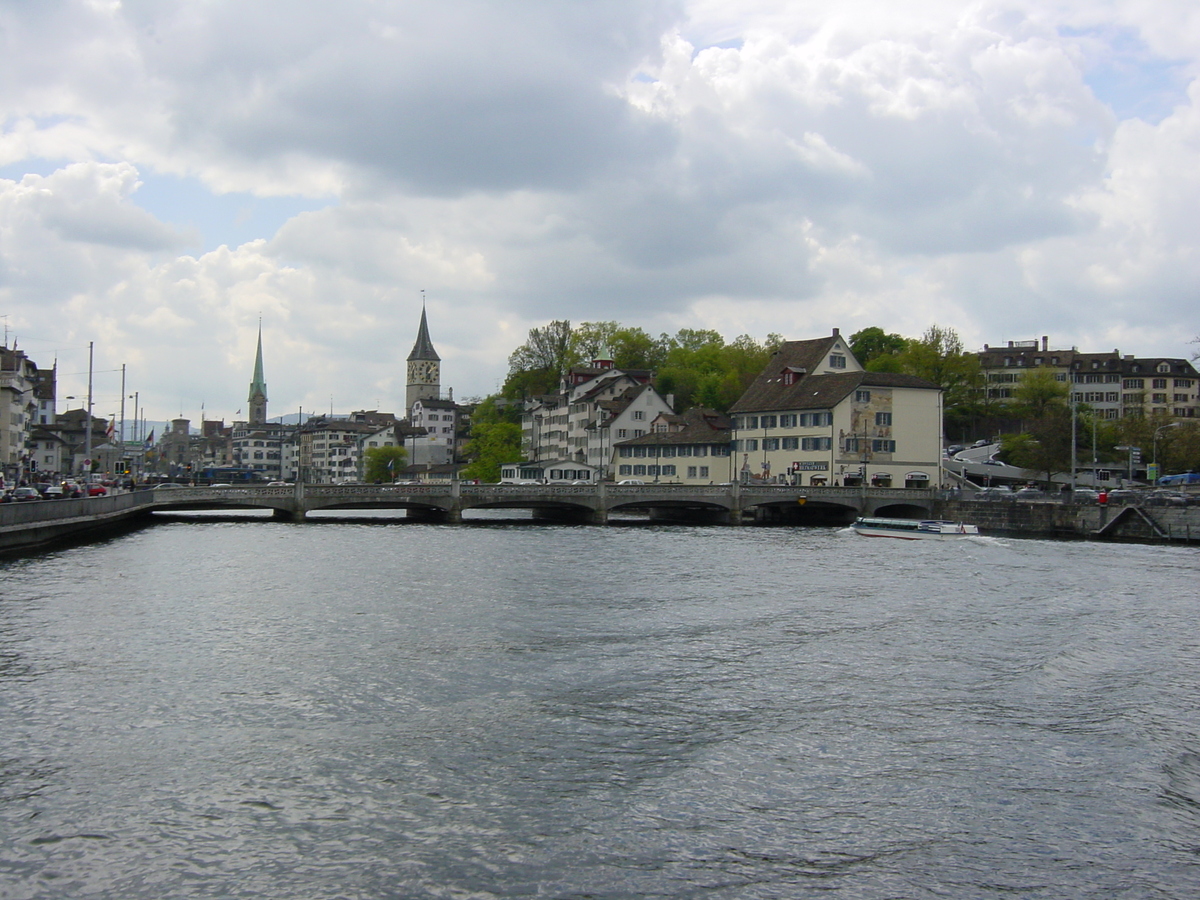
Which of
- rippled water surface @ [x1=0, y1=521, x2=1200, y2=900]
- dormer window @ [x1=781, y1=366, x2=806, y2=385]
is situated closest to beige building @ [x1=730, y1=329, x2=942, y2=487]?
dormer window @ [x1=781, y1=366, x2=806, y2=385]

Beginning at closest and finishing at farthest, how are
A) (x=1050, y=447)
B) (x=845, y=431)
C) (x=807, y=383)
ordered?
(x=845, y=431), (x=807, y=383), (x=1050, y=447)

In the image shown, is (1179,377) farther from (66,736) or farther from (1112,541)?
(66,736)

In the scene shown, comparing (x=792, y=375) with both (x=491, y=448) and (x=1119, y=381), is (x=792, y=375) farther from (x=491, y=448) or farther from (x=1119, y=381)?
(x=1119, y=381)

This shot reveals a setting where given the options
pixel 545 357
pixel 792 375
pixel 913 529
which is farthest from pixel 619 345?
pixel 913 529

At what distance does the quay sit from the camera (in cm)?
6317

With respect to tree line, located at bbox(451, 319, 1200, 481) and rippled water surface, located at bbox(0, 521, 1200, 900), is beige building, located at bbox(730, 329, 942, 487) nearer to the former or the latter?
tree line, located at bbox(451, 319, 1200, 481)

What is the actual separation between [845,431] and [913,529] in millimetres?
18723

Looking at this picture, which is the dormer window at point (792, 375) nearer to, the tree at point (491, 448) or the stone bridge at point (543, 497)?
the stone bridge at point (543, 497)

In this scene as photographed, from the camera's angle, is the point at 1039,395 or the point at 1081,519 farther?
the point at 1039,395

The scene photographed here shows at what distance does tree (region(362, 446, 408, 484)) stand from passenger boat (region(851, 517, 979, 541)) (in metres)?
113

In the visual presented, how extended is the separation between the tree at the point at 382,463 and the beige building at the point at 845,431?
302 ft

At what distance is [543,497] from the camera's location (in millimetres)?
75438

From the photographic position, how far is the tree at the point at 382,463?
173875mm

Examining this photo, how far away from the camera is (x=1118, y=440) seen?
341 feet
